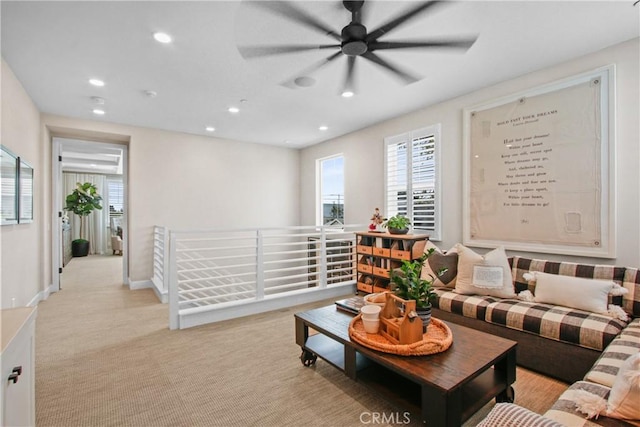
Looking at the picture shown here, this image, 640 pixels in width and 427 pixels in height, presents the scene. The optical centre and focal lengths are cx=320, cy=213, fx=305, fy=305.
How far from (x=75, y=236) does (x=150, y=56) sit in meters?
9.10

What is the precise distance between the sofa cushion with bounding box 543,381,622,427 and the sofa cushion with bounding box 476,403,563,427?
0.23 metres

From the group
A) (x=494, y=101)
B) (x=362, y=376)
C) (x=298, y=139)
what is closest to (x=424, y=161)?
(x=494, y=101)

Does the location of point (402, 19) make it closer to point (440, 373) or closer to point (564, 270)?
point (440, 373)

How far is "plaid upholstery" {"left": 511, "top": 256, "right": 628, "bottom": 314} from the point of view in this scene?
2404mm

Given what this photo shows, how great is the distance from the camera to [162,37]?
2439 millimetres

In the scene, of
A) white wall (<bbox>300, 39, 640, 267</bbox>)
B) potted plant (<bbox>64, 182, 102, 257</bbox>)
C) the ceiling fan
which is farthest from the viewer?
potted plant (<bbox>64, 182, 102, 257</bbox>)

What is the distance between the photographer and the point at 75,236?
9.30 meters

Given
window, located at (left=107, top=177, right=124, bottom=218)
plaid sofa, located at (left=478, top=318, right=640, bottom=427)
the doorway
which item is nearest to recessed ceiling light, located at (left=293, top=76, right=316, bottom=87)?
plaid sofa, located at (left=478, top=318, right=640, bottom=427)

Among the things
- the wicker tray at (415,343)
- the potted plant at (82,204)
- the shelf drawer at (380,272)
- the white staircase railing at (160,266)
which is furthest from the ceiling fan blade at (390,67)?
the potted plant at (82,204)

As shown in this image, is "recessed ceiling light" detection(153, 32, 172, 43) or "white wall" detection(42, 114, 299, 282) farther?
"white wall" detection(42, 114, 299, 282)

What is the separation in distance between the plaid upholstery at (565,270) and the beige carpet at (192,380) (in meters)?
0.82

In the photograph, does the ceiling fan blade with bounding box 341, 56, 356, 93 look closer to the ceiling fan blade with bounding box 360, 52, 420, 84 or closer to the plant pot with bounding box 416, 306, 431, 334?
the ceiling fan blade with bounding box 360, 52, 420, 84

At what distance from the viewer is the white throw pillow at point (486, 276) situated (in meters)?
2.79

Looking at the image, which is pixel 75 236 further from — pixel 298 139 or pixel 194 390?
pixel 194 390
